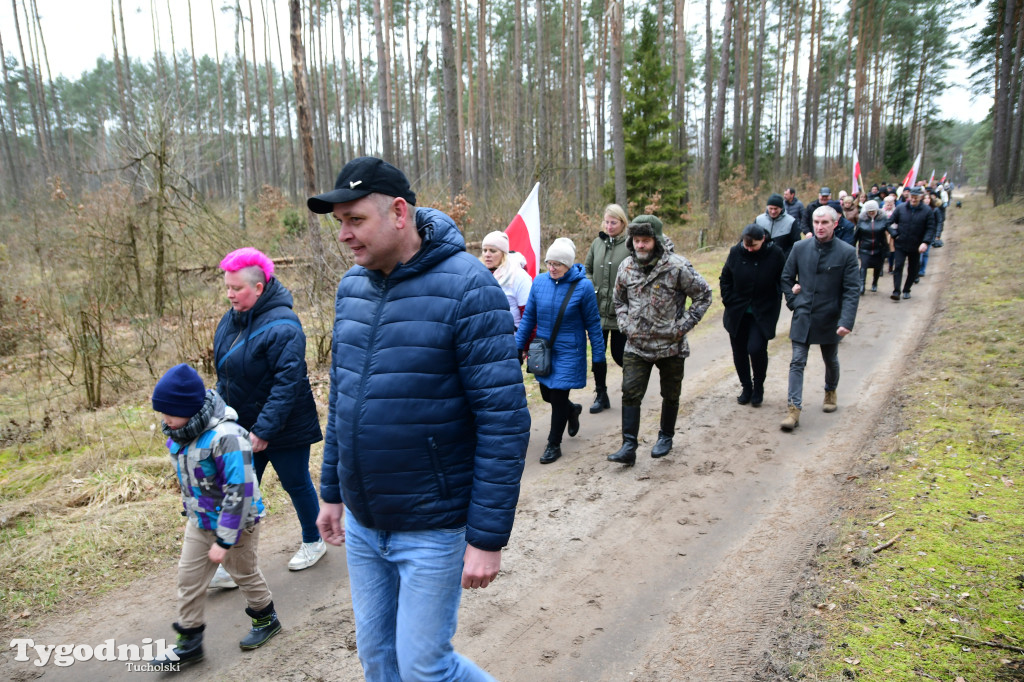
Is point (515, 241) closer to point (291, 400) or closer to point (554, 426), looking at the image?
point (554, 426)

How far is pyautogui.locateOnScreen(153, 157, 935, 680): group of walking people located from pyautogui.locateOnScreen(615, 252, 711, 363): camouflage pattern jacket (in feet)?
0.05

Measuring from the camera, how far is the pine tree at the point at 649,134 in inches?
834

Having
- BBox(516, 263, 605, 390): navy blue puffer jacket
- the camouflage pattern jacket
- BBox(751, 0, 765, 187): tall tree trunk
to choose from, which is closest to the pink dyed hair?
BBox(516, 263, 605, 390): navy blue puffer jacket

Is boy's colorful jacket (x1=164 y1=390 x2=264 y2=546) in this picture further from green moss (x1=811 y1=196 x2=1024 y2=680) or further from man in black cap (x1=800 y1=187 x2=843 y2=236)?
man in black cap (x1=800 y1=187 x2=843 y2=236)

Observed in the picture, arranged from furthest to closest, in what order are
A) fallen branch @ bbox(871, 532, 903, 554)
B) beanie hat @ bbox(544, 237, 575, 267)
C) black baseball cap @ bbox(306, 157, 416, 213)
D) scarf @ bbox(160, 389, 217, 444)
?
1. beanie hat @ bbox(544, 237, 575, 267)
2. fallen branch @ bbox(871, 532, 903, 554)
3. scarf @ bbox(160, 389, 217, 444)
4. black baseball cap @ bbox(306, 157, 416, 213)

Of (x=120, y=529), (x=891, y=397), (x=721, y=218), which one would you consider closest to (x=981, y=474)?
(x=891, y=397)

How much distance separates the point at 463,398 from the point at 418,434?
0.20 metres

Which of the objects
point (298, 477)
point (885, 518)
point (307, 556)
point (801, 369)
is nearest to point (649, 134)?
point (801, 369)

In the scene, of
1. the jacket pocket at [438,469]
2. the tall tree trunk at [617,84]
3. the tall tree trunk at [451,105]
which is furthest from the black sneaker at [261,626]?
the tall tree trunk at [617,84]

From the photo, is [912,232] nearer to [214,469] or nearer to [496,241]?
[496,241]

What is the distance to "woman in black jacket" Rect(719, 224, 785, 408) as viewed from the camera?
6.79 m

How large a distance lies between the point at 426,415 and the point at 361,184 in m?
0.82

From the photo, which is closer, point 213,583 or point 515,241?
point 213,583

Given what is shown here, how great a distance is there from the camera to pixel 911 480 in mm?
4816
